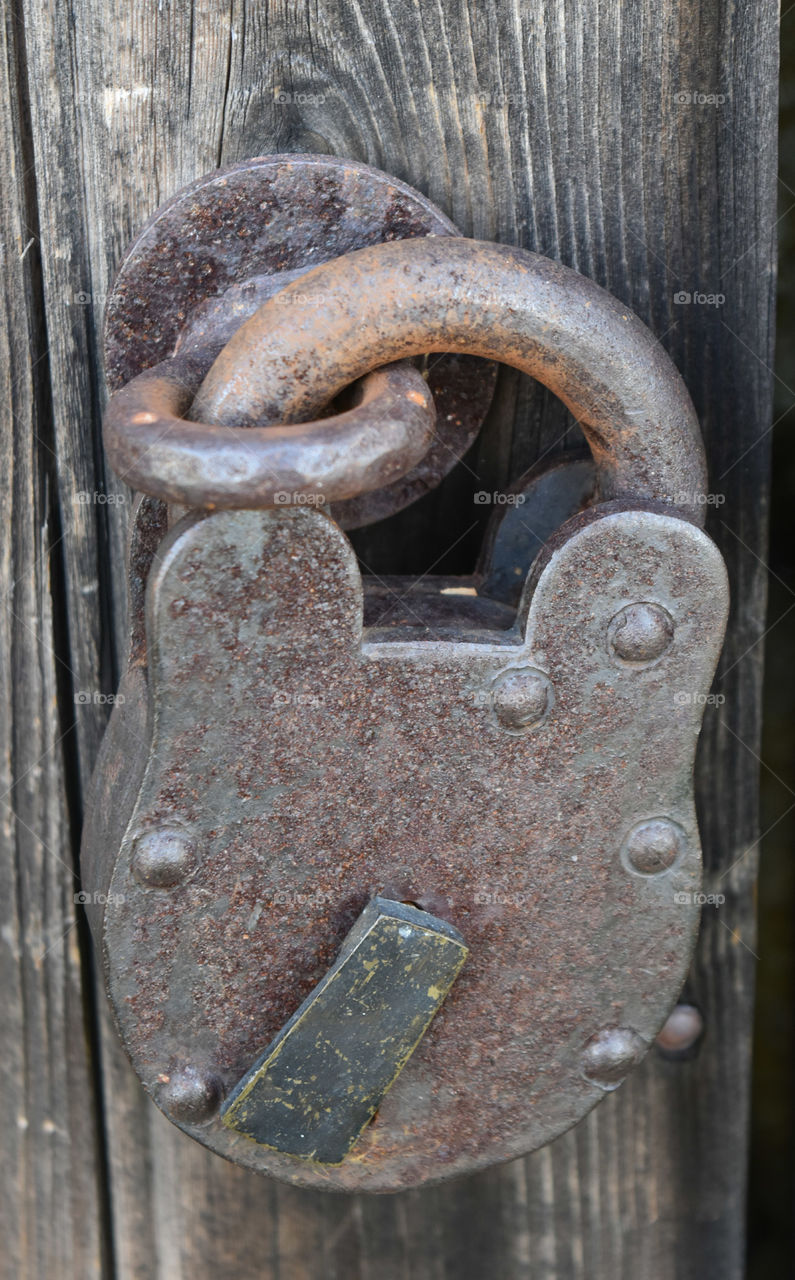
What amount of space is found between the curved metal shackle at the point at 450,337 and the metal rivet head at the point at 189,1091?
37 centimetres

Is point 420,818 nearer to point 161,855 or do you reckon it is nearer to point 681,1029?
point 161,855

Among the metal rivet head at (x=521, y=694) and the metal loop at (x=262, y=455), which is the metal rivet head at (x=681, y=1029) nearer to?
the metal rivet head at (x=521, y=694)

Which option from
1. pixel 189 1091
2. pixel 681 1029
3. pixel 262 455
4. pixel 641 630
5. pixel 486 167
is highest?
pixel 486 167

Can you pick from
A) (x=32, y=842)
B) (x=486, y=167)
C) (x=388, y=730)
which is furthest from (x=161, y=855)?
(x=486, y=167)

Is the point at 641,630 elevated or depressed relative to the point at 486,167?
depressed

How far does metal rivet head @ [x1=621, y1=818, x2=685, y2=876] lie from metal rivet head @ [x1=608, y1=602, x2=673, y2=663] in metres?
0.11

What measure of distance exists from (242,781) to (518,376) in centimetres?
31

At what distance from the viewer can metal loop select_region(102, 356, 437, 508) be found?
1.46 ft

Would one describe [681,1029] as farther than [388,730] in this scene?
Yes

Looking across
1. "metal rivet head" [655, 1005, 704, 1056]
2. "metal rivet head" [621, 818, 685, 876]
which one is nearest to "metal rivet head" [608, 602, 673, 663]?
"metal rivet head" [621, 818, 685, 876]

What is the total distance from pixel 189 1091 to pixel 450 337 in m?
0.44

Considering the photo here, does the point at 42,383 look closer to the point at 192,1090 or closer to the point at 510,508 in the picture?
the point at 510,508

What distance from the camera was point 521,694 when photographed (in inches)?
21.8

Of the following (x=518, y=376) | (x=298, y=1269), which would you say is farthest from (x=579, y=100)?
(x=298, y=1269)
